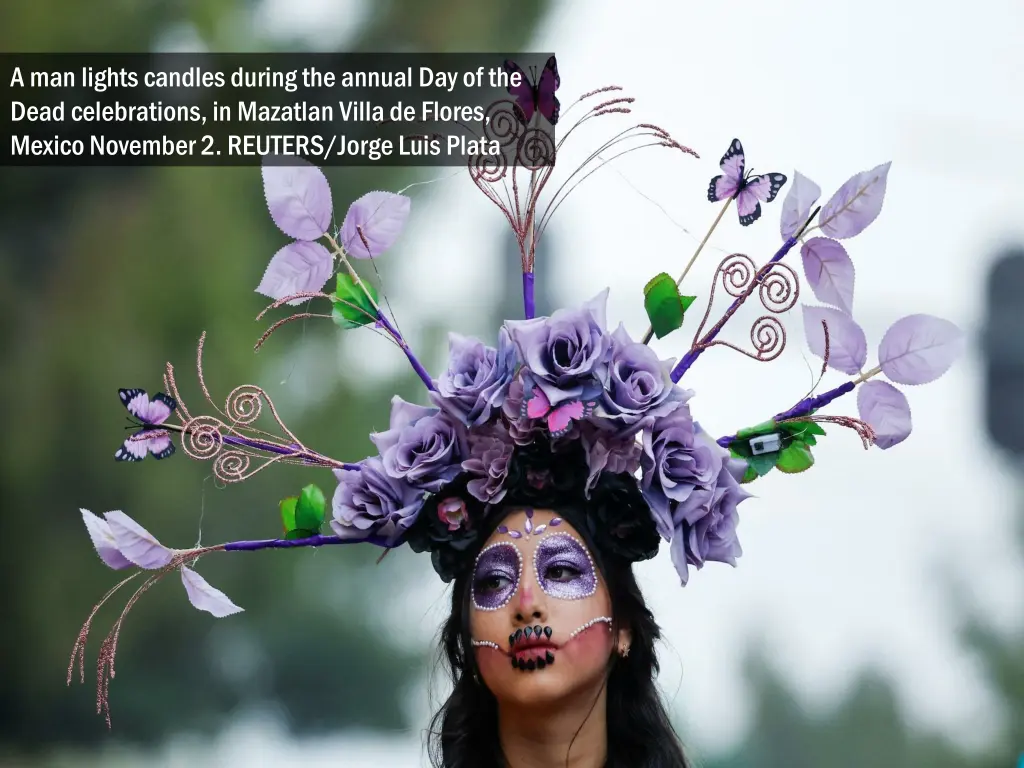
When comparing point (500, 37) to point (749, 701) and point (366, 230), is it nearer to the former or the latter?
point (749, 701)

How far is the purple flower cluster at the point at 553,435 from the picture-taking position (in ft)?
9.71

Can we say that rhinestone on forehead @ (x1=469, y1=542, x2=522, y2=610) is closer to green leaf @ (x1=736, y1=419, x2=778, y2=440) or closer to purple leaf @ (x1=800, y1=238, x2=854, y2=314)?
green leaf @ (x1=736, y1=419, x2=778, y2=440)

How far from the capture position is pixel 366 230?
10.5ft

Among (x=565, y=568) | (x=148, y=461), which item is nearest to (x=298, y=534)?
(x=565, y=568)

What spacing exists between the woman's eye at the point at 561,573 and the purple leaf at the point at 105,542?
0.75m

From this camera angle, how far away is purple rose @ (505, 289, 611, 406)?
295cm

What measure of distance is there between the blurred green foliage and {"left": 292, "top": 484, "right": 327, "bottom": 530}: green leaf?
164 inches

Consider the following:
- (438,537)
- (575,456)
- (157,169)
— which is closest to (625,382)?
(575,456)

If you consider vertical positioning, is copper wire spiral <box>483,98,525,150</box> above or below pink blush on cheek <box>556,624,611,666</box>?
above

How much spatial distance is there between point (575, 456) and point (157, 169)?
5.54m

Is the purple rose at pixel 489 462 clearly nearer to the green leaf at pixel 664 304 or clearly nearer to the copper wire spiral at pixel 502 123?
the green leaf at pixel 664 304

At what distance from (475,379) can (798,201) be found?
65 centimetres

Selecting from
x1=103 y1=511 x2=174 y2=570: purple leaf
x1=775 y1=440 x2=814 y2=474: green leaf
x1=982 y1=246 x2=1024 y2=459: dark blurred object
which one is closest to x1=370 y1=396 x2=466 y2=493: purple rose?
x1=103 y1=511 x2=174 y2=570: purple leaf

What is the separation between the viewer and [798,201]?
10.1 ft
